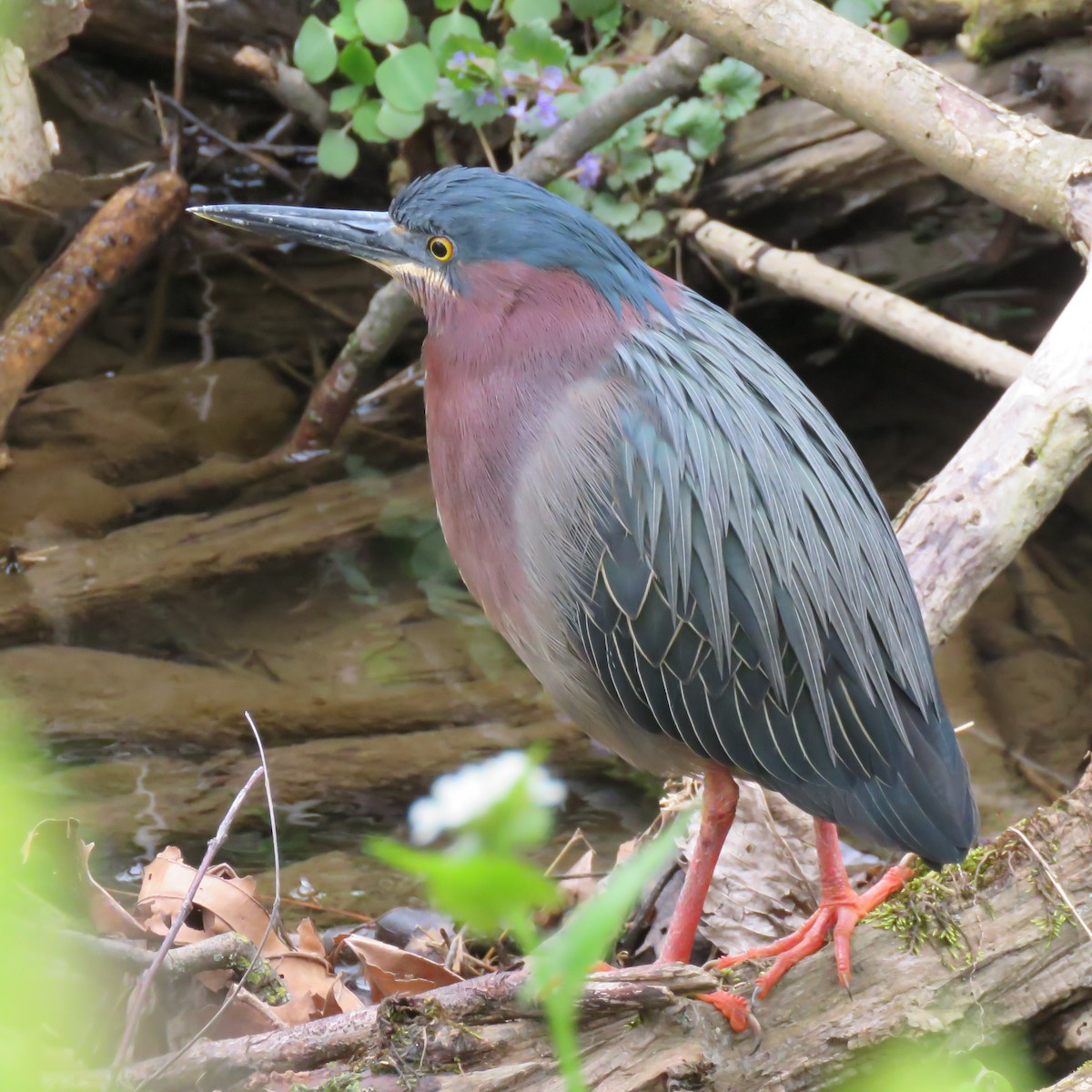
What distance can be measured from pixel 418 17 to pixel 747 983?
17.5 feet

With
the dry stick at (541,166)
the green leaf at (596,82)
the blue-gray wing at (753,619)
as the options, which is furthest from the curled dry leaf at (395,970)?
the green leaf at (596,82)

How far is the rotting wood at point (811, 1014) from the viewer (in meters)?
2.24

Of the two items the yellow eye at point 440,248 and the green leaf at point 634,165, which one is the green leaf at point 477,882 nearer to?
the yellow eye at point 440,248

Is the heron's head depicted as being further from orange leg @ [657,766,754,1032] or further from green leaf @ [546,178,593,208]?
green leaf @ [546,178,593,208]

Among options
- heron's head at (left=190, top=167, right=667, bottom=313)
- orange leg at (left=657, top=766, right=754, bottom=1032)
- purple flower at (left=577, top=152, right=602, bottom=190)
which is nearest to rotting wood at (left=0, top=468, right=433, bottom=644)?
purple flower at (left=577, top=152, right=602, bottom=190)

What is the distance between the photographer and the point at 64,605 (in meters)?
4.96

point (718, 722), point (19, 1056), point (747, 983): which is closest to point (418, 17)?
point (718, 722)

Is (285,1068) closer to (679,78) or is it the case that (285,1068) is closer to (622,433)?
(622,433)

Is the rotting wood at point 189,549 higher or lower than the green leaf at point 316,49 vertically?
lower

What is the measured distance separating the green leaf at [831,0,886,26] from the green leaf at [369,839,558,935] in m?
5.28

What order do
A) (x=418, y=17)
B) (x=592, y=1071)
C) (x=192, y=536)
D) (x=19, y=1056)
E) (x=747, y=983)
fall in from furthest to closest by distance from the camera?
(x=418, y=17) → (x=192, y=536) → (x=747, y=983) → (x=592, y=1071) → (x=19, y=1056)

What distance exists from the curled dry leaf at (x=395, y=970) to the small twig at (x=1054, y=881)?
1.36 meters

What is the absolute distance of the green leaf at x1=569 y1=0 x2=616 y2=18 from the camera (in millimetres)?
5434

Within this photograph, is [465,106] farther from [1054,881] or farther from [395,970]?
[1054,881]
